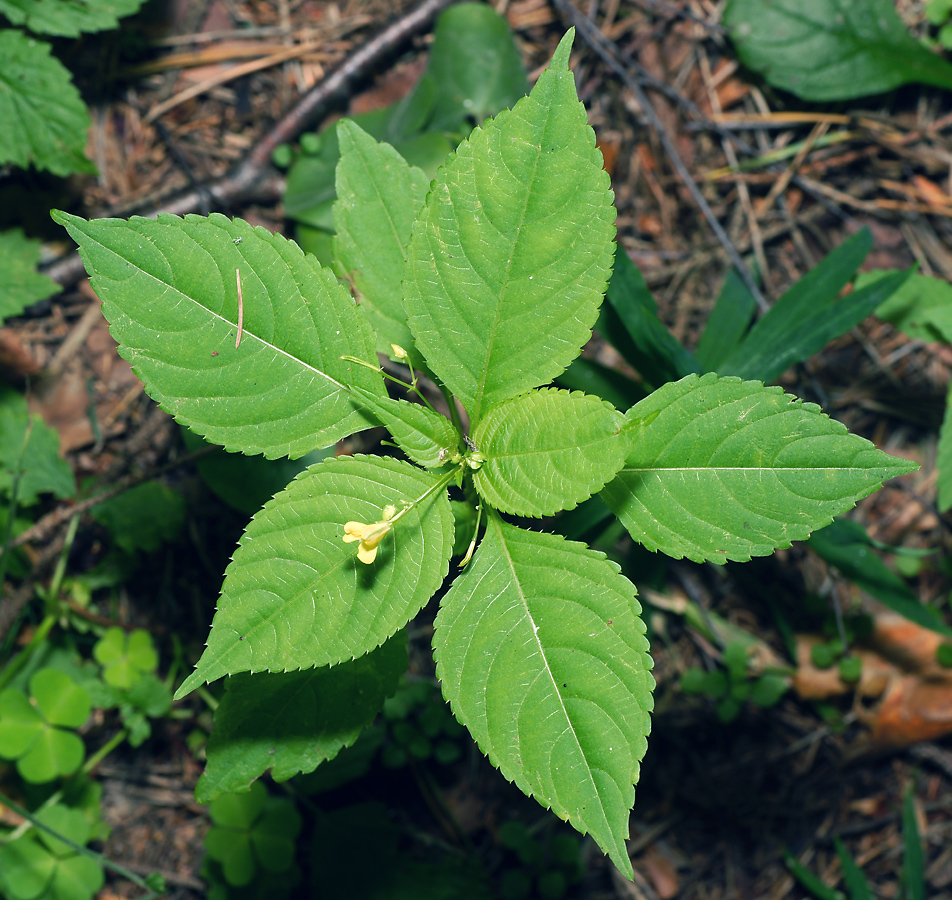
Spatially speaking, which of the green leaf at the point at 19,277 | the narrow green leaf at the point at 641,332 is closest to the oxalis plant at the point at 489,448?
the narrow green leaf at the point at 641,332

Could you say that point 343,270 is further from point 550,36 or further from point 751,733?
point 751,733

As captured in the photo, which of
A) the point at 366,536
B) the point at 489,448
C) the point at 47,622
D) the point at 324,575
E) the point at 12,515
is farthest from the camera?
the point at 47,622

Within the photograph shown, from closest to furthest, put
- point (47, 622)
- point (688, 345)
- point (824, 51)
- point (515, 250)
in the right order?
point (515, 250)
point (47, 622)
point (688, 345)
point (824, 51)

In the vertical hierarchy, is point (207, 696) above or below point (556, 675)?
below

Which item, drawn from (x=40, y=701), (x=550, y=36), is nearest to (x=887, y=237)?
(x=550, y=36)

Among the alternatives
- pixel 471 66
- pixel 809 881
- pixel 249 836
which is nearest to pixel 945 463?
pixel 809 881

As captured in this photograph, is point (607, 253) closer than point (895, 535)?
Yes

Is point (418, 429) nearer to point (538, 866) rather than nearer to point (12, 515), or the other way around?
point (12, 515)
